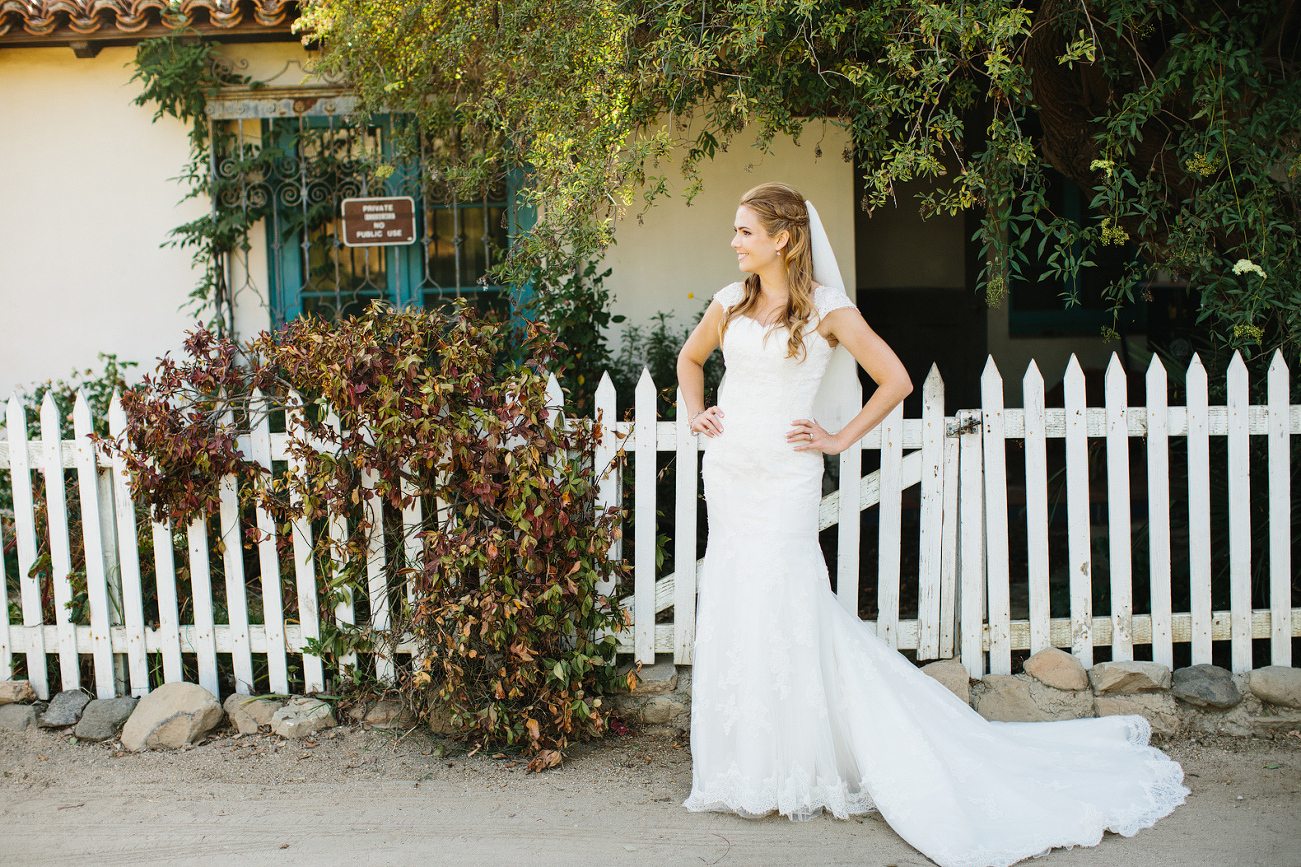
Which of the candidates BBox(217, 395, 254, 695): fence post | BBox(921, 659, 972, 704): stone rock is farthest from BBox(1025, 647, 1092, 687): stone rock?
BBox(217, 395, 254, 695): fence post

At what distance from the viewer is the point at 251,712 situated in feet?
11.5

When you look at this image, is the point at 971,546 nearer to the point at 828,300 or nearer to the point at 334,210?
the point at 828,300

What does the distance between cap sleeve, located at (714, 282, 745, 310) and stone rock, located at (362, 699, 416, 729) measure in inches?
74.7

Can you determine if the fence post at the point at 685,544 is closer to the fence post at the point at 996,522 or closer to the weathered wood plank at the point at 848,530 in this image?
the weathered wood plank at the point at 848,530

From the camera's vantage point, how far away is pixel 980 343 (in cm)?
733

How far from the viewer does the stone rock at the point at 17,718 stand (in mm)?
3506

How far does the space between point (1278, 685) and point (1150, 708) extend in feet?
1.56

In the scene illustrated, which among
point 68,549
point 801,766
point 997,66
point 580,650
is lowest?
point 801,766

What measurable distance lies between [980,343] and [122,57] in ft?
20.3

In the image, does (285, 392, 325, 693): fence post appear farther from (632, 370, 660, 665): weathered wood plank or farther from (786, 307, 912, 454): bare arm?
(786, 307, 912, 454): bare arm

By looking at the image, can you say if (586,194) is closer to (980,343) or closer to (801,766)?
(801,766)

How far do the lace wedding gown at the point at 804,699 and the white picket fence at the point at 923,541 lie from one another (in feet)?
1.43

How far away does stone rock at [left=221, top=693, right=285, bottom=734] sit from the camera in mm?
3488

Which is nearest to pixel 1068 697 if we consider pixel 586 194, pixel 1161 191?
pixel 1161 191
